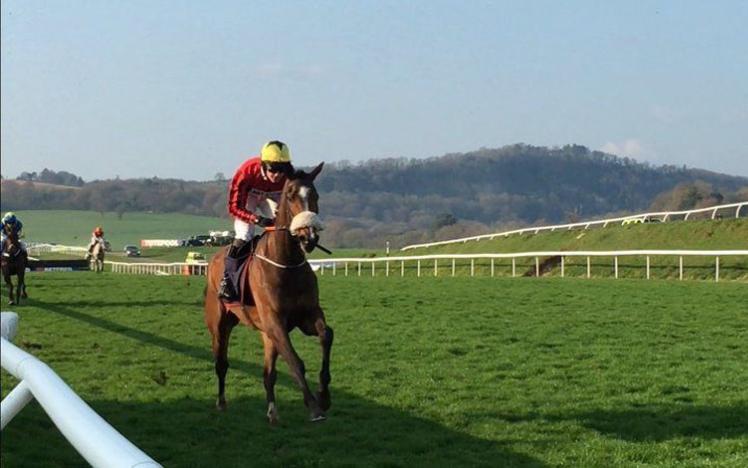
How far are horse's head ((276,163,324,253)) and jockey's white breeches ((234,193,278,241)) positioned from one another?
740 millimetres

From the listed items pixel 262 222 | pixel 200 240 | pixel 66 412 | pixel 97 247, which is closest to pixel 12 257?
pixel 200 240

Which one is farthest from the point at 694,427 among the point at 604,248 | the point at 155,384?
the point at 604,248

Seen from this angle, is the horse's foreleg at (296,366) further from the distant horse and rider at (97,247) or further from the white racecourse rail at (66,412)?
the distant horse and rider at (97,247)

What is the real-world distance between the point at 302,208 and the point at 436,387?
10.6 ft

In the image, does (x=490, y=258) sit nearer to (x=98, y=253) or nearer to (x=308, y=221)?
(x=98, y=253)

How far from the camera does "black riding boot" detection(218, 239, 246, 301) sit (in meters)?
8.38

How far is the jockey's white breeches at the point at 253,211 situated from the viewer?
331 inches

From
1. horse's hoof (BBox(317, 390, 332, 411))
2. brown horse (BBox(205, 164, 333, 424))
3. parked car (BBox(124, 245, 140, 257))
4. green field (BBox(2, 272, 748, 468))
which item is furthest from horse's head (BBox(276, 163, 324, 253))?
parked car (BBox(124, 245, 140, 257))

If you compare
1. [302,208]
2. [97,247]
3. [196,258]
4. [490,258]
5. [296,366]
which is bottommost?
[196,258]

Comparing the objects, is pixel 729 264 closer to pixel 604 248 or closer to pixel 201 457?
pixel 604 248

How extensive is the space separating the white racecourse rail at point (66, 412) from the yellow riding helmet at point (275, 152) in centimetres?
474

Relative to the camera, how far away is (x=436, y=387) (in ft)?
32.3

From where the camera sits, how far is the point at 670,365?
Answer: 1127 centimetres

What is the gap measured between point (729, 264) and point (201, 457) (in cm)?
2332
